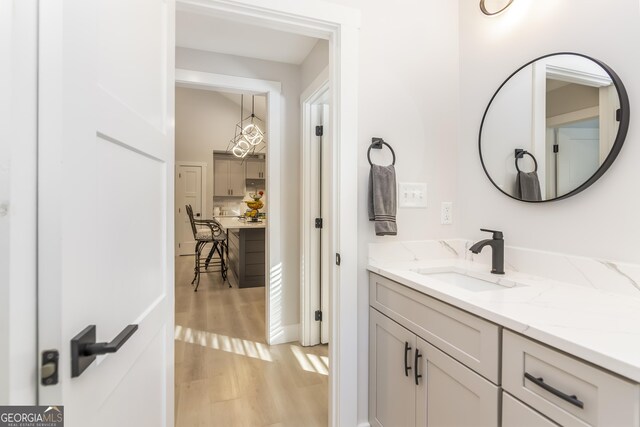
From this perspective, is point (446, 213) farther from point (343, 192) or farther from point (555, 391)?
point (555, 391)

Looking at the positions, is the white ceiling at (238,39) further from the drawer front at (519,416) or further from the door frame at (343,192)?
the drawer front at (519,416)

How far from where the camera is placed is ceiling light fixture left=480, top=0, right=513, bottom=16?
5.08 feet

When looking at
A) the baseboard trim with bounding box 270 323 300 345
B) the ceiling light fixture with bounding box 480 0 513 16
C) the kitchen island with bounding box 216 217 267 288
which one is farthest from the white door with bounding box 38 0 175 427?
the kitchen island with bounding box 216 217 267 288

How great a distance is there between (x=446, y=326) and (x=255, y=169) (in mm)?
7643

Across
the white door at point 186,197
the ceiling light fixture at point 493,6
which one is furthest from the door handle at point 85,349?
the white door at point 186,197

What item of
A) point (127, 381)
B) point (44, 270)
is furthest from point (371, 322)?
point (44, 270)

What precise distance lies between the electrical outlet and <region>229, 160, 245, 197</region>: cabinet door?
6924mm

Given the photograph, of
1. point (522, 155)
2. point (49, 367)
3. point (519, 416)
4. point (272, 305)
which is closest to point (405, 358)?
point (519, 416)

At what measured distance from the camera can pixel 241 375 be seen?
7.40 feet

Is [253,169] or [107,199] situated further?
[253,169]

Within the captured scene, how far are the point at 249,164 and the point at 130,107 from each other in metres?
7.56

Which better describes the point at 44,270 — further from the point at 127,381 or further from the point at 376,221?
the point at 376,221

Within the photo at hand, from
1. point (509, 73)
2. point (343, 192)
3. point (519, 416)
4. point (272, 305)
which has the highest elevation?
point (509, 73)

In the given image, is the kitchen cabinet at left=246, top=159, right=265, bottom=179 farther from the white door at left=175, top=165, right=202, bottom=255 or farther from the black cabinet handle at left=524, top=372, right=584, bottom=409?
the black cabinet handle at left=524, top=372, right=584, bottom=409
